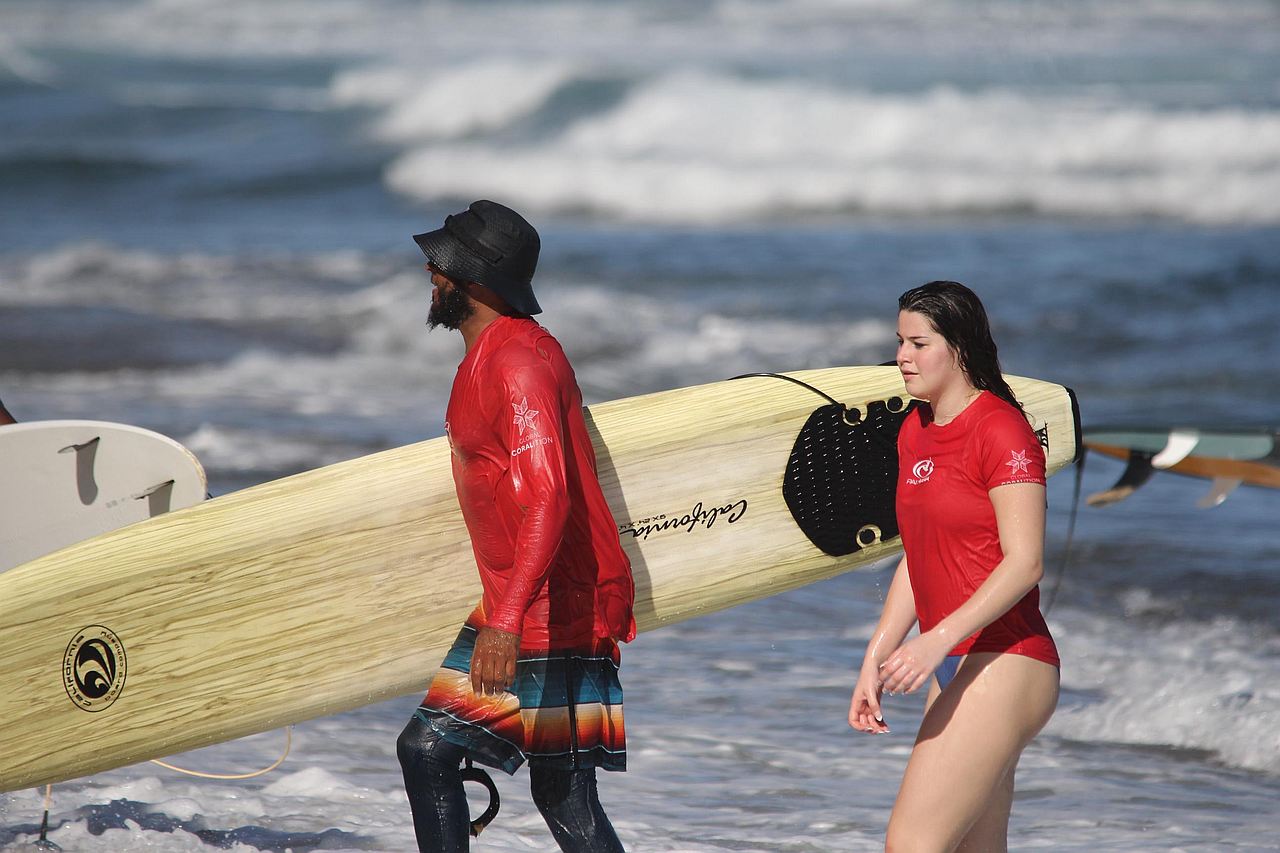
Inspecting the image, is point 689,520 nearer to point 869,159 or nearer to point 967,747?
point 967,747

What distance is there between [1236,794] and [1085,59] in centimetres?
2597

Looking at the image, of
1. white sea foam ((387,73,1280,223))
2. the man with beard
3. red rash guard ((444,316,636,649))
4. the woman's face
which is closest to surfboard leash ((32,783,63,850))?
the man with beard

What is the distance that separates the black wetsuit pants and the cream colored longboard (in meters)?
0.86

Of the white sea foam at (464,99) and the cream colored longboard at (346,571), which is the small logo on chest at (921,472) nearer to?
the cream colored longboard at (346,571)

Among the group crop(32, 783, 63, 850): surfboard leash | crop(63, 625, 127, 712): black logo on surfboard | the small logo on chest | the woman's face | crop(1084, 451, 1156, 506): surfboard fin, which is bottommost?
crop(32, 783, 63, 850): surfboard leash

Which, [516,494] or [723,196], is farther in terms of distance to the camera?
[723,196]

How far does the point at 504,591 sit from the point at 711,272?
13.3 m

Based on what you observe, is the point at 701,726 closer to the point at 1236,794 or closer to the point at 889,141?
the point at 1236,794

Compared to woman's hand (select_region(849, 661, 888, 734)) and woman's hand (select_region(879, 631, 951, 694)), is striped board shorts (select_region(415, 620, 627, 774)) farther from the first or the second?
woman's hand (select_region(879, 631, 951, 694))

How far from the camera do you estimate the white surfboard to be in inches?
149

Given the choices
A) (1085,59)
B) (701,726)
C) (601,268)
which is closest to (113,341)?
(601,268)

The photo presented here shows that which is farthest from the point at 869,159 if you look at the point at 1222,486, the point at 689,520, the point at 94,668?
the point at 94,668

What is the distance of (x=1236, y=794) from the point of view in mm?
4250

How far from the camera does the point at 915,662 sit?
95.7 inches
